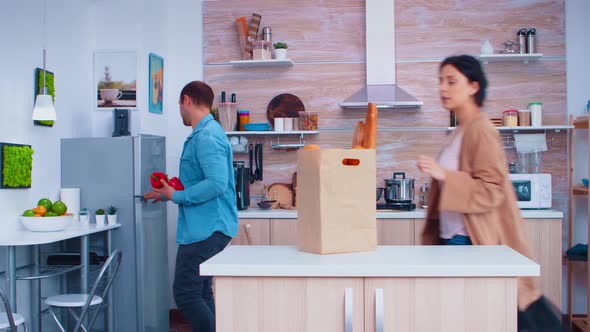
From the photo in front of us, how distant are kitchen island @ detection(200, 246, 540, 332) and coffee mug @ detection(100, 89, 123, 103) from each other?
10.2ft

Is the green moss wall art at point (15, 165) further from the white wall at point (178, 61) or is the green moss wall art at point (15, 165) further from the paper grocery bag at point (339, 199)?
the paper grocery bag at point (339, 199)

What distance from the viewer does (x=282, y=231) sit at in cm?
456

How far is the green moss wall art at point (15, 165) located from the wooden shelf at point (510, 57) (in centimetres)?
310

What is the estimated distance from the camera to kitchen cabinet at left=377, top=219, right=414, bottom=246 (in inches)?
177

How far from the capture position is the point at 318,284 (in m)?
1.64

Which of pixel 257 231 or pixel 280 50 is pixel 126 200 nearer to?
pixel 257 231

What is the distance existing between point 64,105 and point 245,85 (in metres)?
1.41

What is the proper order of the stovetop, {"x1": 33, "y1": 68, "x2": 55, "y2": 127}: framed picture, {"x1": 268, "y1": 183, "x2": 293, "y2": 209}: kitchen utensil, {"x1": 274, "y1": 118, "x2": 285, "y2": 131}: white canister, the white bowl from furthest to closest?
{"x1": 268, "y1": 183, "x2": 293, "y2": 209}: kitchen utensil, {"x1": 274, "y1": 118, "x2": 285, "y2": 131}: white canister, the stovetop, {"x1": 33, "y1": 68, "x2": 55, "y2": 127}: framed picture, the white bowl

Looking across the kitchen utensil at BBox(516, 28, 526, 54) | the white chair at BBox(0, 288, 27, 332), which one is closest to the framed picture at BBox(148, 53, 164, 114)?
the white chair at BBox(0, 288, 27, 332)

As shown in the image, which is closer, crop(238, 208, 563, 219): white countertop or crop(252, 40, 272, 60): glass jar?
crop(238, 208, 563, 219): white countertop

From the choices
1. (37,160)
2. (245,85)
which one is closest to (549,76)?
(245,85)

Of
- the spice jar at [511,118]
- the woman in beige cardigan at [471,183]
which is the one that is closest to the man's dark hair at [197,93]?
the woman in beige cardigan at [471,183]

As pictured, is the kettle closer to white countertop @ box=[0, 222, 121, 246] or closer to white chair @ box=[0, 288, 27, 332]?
white countertop @ box=[0, 222, 121, 246]

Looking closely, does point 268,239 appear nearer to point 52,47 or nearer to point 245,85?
point 245,85
